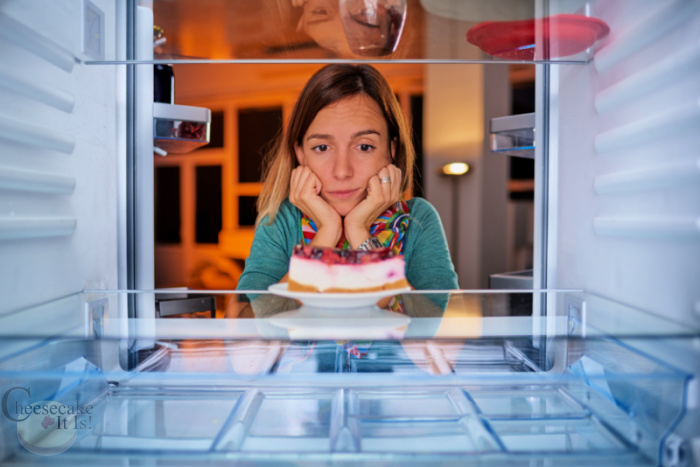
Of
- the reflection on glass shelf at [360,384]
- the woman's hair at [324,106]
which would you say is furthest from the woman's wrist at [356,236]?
the reflection on glass shelf at [360,384]

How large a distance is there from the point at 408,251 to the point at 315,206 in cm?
34

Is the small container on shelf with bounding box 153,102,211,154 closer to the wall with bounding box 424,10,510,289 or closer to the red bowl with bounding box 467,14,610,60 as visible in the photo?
the red bowl with bounding box 467,14,610,60

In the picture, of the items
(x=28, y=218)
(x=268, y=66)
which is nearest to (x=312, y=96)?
(x=28, y=218)

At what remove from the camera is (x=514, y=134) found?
136cm

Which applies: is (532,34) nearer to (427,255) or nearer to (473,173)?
(427,255)

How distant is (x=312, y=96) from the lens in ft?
5.64

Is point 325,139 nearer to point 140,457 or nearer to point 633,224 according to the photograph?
point 633,224

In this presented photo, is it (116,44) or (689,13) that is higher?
(116,44)

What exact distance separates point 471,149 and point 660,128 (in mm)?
2644

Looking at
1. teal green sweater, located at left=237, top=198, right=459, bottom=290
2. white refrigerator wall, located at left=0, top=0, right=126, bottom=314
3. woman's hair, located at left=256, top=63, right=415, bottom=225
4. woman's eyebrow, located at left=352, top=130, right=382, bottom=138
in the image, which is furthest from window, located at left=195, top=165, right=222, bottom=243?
white refrigerator wall, located at left=0, top=0, right=126, bottom=314

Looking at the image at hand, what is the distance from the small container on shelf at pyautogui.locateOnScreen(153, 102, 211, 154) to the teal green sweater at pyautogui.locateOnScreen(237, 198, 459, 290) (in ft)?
1.18

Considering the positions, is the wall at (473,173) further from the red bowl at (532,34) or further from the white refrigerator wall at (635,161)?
the red bowl at (532,34)

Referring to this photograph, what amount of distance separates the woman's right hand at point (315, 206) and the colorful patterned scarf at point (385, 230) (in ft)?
0.08

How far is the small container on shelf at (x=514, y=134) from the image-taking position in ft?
4.29
